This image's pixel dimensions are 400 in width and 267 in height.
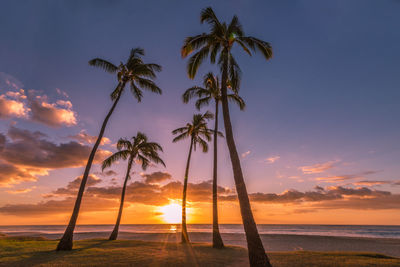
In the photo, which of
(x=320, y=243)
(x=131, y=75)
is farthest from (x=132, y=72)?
(x=320, y=243)

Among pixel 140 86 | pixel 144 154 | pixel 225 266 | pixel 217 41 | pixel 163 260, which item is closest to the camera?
pixel 225 266

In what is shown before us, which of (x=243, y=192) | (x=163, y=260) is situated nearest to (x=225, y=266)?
(x=163, y=260)

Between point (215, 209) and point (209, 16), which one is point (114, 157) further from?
point (209, 16)

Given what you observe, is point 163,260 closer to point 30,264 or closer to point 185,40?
point 30,264

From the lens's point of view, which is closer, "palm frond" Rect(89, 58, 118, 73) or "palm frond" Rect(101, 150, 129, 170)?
"palm frond" Rect(89, 58, 118, 73)

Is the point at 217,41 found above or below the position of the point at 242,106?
above

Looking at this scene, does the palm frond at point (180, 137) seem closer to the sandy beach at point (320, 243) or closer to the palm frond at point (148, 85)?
the palm frond at point (148, 85)

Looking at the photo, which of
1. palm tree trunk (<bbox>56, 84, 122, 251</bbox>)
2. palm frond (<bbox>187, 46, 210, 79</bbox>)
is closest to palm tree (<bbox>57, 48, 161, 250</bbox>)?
palm tree trunk (<bbox>56, 84, 122, 251</bbox>)

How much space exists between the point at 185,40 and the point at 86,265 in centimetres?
1232

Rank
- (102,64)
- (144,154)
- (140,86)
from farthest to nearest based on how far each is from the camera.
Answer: (144,154) < (140,86) < (102,64)

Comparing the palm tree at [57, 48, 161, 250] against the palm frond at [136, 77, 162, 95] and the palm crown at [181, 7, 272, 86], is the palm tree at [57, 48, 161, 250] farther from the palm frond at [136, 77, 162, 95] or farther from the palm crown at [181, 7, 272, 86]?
the palm crown at [181, 7, 272, 86]

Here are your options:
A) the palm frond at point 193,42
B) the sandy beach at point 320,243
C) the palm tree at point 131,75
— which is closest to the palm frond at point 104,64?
the palm tree at point 131,75

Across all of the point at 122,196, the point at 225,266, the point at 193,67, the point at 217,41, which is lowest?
the point at 225,266

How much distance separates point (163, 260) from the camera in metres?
10.9
